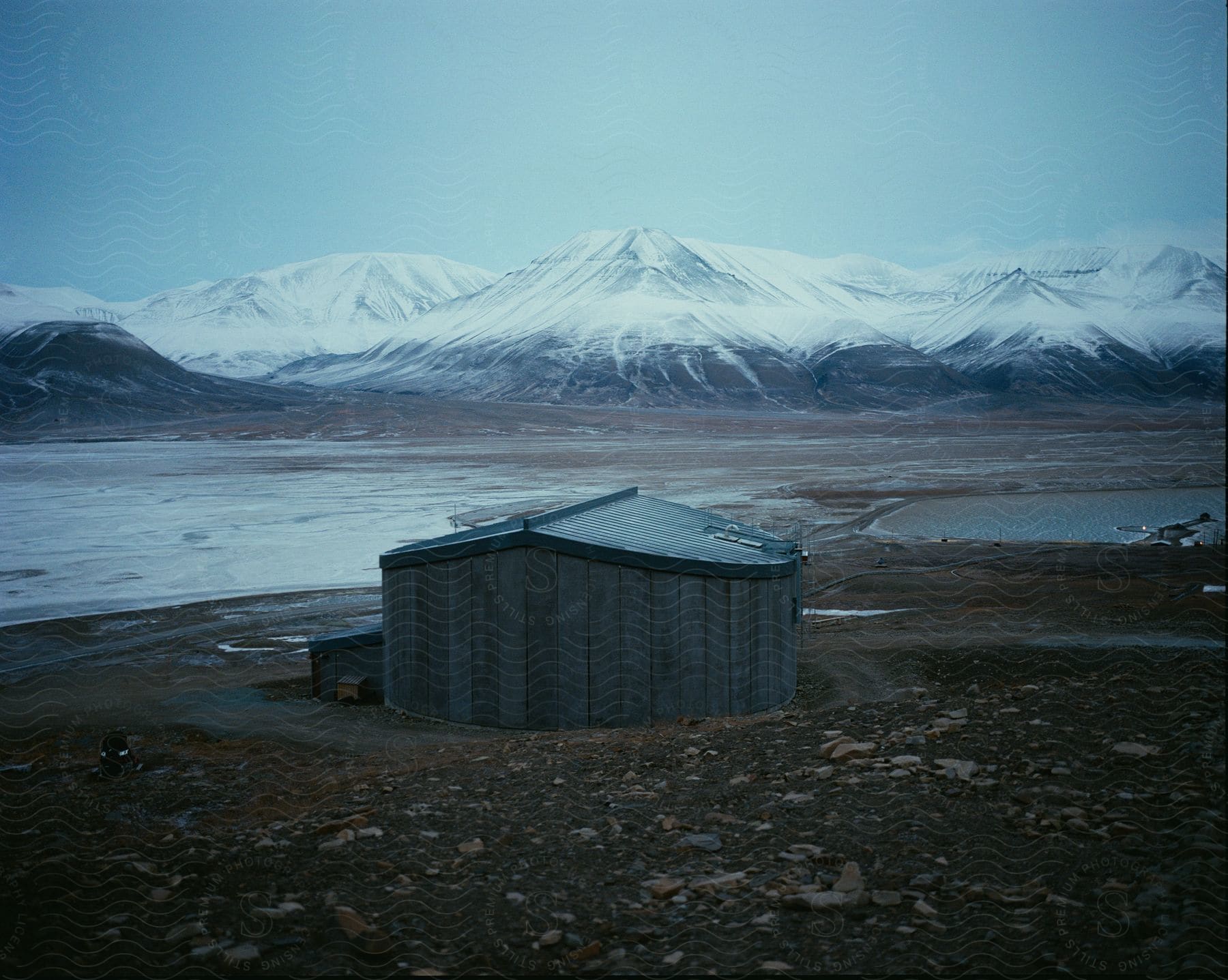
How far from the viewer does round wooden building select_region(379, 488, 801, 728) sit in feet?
38.3

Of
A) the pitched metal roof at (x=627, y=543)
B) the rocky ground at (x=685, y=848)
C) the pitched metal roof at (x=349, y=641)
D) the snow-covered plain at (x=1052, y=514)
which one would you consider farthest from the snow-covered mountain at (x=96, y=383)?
the rocky ground at (x=685, y=848)

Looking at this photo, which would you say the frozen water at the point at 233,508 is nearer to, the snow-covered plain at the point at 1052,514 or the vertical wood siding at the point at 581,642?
the snow-covered plain at the point at 1052,514

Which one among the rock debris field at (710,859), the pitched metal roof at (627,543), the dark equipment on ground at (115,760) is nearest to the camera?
the rock debris field at (710,859)

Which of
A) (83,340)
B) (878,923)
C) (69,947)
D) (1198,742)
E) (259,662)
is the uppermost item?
(83,340)

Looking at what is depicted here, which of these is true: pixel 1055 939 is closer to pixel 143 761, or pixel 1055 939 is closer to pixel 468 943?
pixel 468 943

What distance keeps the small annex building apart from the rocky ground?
4.33ft

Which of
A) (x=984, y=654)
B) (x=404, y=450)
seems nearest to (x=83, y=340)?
(x=404, y=450)

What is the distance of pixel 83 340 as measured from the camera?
11106 centimetres

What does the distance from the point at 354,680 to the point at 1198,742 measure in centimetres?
1046

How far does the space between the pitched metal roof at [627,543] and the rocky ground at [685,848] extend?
86.3 inches

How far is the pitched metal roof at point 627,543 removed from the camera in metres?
11.6

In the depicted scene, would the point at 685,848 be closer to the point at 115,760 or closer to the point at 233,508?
the point at 115,760

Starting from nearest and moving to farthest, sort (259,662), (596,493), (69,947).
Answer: (69,947)
(259,662)
(596,493)

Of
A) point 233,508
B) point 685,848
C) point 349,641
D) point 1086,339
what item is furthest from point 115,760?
point 1086,339
